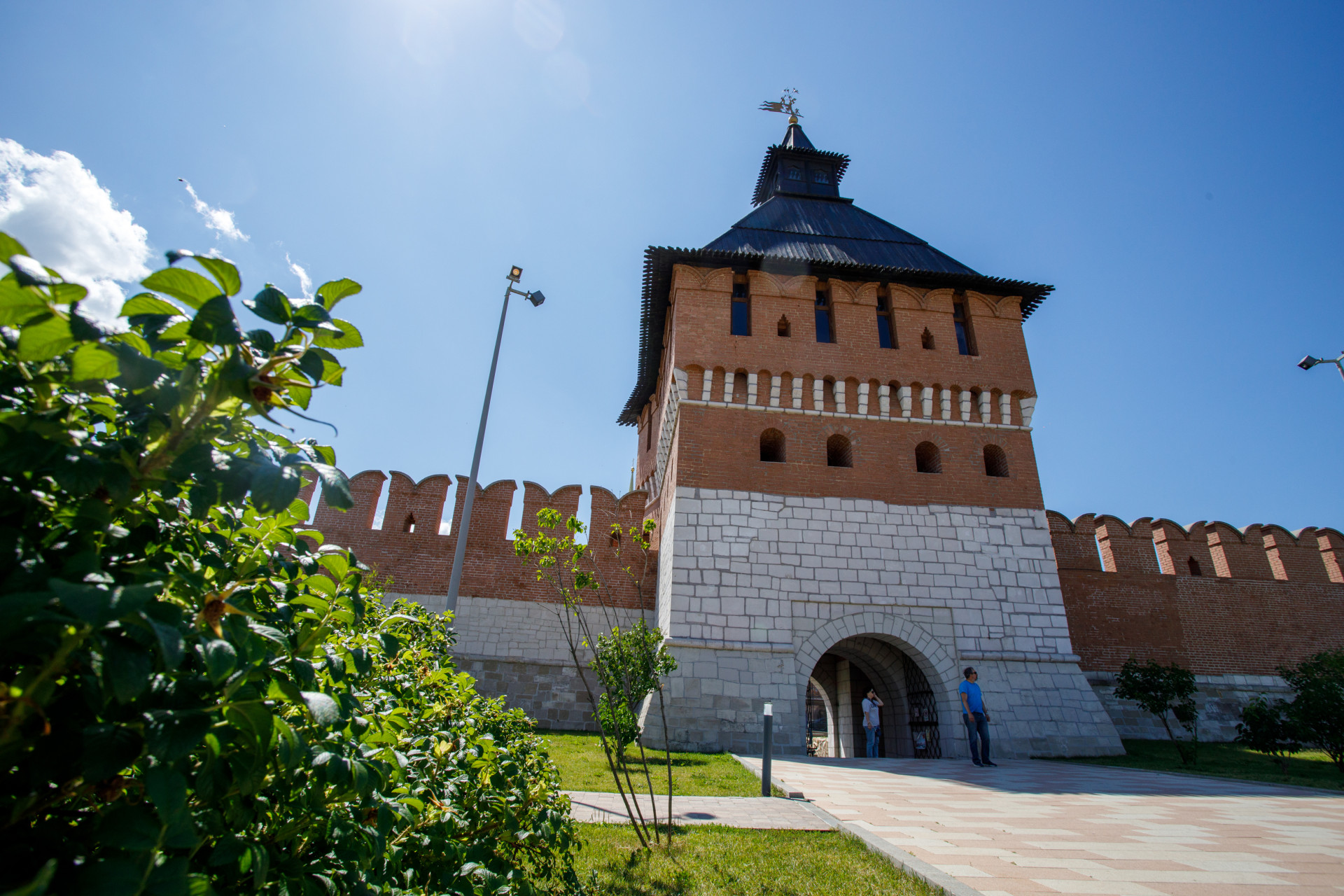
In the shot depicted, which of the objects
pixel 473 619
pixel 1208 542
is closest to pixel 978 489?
pixel 1208 542

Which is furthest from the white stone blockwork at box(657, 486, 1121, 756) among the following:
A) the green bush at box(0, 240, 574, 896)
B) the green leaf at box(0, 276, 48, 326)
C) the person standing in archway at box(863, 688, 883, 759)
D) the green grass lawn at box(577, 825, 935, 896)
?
the green leaf at box(0, 276, 48, 326)

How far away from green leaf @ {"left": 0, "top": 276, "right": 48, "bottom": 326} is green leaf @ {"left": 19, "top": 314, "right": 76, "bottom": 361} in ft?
0.06

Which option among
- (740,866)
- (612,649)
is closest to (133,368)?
(740,866)

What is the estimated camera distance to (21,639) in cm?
80

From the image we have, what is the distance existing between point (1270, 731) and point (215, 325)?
13.2 meters

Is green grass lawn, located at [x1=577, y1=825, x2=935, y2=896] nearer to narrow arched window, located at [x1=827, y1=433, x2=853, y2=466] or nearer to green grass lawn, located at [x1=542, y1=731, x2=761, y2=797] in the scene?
green grass lawn, located at [x1=542, y1=731, x2=761, y2=797]

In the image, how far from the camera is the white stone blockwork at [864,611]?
10492 mm

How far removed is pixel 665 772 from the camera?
7621mm

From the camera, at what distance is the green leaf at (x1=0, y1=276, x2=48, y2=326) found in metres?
0.88

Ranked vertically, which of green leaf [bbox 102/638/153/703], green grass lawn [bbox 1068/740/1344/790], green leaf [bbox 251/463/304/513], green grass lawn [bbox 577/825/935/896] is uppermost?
green leaf [bbox 251/463/304/513]

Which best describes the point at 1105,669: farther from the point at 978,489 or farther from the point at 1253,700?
the point at 978,489

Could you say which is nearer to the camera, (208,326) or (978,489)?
(208,326)

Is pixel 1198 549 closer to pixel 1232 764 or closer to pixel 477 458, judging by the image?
pixel 1232 764

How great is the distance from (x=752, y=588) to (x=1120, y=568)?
8641 mm
